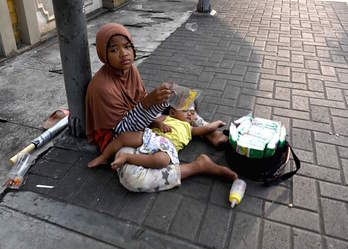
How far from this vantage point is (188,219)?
2166 millimetres

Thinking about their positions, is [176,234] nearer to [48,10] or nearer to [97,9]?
[48,10]

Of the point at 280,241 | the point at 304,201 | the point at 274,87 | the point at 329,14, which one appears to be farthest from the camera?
the point at 329,14

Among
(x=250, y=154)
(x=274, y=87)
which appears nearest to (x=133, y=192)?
(x=250, y=154)

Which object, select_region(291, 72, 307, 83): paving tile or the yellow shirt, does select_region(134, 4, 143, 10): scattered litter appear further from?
the yellow shirt

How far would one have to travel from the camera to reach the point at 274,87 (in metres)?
3.88

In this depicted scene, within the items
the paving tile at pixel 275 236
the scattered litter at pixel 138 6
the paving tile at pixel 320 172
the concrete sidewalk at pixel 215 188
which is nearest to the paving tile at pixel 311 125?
the concrete sidewalk at pixel 215 188

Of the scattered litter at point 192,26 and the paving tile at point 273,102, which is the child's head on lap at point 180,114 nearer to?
the paving tile at point 273,102

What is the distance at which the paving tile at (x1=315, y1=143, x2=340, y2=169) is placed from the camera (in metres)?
2.67

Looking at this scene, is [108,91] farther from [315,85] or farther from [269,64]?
[269,64]

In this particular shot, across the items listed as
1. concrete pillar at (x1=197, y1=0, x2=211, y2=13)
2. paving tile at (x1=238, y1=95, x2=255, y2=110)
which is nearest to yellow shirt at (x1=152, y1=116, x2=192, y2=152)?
paving tile at (x1=238, y1=95, x2=255, y2=110)

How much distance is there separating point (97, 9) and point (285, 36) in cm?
369

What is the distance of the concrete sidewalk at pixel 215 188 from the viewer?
2.06 metres

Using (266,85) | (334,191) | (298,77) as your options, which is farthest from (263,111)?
(334,191)

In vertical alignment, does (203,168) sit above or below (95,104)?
below
